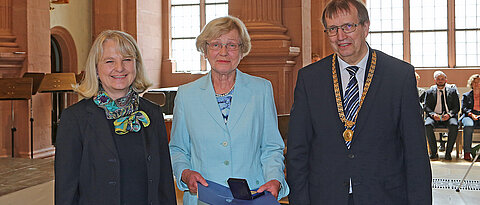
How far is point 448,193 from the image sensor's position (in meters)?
7.27

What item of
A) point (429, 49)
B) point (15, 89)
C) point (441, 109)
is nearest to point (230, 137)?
point (15, 89)

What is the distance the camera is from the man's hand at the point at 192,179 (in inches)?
97.7

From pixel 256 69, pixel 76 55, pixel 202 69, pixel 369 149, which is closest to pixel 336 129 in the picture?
pixel 369 149

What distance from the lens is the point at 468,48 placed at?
1639 cm

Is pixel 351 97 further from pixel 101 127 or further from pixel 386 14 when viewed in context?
pixel 386 14

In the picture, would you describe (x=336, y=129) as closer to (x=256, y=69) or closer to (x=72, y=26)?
(x=256, y=69)

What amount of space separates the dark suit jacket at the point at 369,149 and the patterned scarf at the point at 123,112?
657 millimetres

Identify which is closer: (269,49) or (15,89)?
(269,49)

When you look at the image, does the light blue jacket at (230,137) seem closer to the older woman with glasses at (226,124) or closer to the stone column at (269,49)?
the older woman with glasses at (226,124)

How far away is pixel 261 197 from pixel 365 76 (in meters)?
A: 0.71

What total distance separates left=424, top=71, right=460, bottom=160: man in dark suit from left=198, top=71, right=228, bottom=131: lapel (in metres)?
9.17

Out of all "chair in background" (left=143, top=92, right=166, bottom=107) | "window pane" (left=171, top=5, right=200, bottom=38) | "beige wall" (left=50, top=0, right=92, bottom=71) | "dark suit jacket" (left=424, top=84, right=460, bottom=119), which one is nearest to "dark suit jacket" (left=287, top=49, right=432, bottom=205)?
"chair in background" (left=143, top=92, right=166, bottom=107)

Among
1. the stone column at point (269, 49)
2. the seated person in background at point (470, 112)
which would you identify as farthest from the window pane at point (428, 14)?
the stone column at point (269, 49)

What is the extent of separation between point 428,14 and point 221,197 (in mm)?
15706
